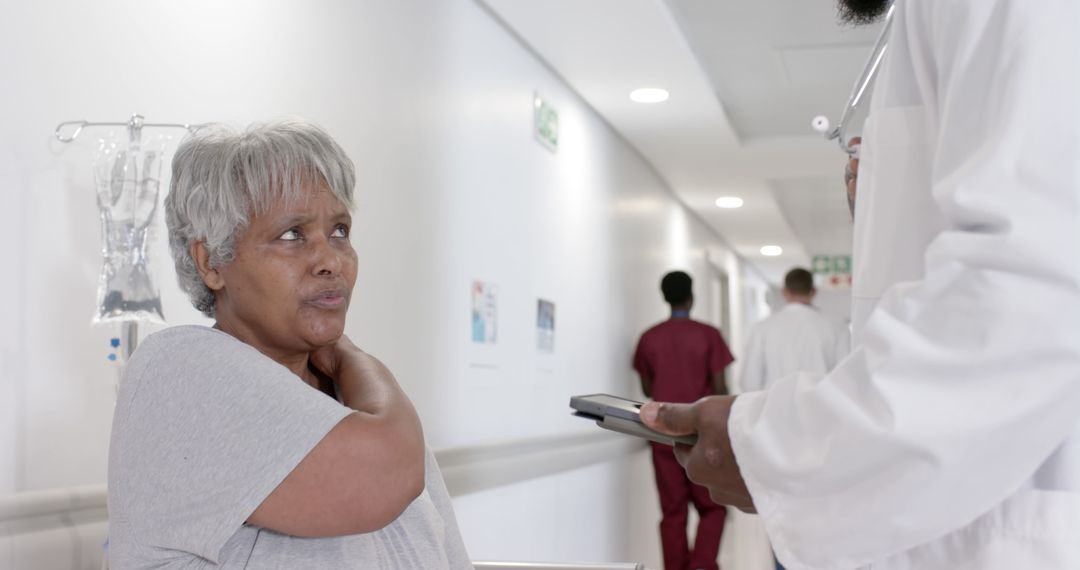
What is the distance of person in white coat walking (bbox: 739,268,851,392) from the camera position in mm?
5957

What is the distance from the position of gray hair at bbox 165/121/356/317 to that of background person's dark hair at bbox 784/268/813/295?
497 centimetres

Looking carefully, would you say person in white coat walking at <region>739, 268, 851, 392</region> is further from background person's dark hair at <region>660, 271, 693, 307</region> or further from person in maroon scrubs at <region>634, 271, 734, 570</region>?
background person's dark hair at <region>660, 271, 693, 307</region>

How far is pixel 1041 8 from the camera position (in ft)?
3.10

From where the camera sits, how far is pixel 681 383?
20.2ft

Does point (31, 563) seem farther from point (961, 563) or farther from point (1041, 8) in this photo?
point (1041, 8)

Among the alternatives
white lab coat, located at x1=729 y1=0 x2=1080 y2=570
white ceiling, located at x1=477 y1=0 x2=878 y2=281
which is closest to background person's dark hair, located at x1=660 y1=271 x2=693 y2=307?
white ceiling, located at x1=477 y1=0 x2=878 y2=281

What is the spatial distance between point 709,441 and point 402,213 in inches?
88.6

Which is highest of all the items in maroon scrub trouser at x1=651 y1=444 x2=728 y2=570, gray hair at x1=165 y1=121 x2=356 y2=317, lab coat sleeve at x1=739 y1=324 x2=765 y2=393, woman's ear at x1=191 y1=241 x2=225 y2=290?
gray hair at x1=165 y1=121 x2=356 y2=317

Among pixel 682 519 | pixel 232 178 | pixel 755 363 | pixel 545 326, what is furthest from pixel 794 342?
pixel 232 178

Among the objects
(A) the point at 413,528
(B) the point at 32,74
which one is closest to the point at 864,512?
(A) the point at 413,528

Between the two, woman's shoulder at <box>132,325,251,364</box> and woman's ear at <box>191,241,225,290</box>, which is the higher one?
woman's ear at <box>191,241,225,290</box>

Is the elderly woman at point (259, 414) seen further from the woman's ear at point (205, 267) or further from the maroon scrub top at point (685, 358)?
the maroon scrub top at point (685, 358)

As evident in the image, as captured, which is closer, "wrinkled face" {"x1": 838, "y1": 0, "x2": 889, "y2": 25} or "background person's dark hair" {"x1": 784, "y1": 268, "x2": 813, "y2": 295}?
"wrinkled face" {"x1": 838, "y1": 0, "x2": 889, "y2": 25}

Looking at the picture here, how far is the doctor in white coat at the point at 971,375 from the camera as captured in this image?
909 millimetres
